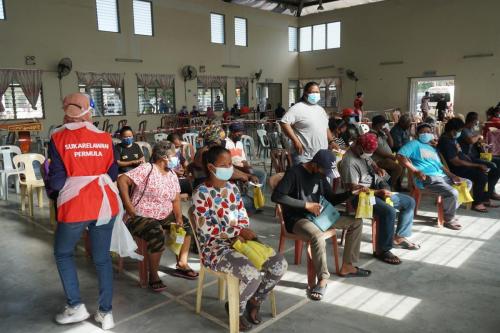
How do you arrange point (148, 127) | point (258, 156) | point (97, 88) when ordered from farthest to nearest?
point (148, 127) < point (97, 88) < point (258, 156)

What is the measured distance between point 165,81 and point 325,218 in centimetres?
1204

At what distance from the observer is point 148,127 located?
45.0 feet

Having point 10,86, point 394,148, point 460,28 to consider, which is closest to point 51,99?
point 10,86

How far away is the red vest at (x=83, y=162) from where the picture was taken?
2168mm

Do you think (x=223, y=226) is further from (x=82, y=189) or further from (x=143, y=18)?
(x=143, y=18)

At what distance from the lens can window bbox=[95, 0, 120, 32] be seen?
12286 millimetres

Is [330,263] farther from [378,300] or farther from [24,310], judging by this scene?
[24,310]

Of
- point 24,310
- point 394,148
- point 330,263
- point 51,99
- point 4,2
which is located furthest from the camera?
point 51,99

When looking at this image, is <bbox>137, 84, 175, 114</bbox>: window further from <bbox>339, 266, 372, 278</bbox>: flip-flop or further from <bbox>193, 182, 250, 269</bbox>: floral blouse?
A: <bbox>193, 182, 250, 269</bbox>: floral blouse

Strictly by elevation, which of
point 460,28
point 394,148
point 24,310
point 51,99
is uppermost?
point 460,28

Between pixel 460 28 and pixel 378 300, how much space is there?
1415 cm

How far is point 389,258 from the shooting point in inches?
130

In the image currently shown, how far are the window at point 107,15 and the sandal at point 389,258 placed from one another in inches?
455

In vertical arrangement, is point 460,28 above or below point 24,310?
above
